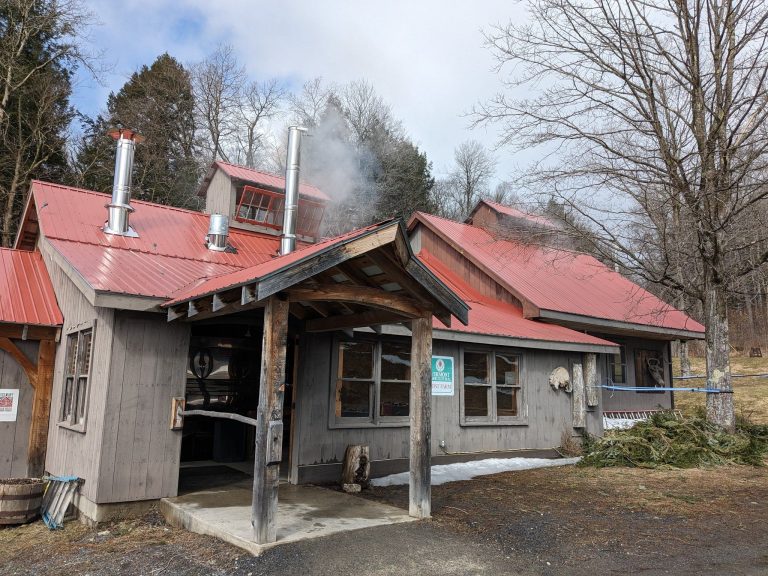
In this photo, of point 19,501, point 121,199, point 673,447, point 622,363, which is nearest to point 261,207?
point 121,199

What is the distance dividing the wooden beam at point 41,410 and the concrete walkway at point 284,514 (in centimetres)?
273

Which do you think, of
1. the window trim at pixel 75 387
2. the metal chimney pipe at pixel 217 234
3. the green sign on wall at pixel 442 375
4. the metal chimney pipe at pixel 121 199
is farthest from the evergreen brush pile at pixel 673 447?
the metal chimney pipe at pixel 121 199

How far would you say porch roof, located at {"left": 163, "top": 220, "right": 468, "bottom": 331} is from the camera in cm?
528

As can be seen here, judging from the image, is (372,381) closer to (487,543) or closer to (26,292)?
(487,543)

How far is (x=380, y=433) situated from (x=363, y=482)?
124cm

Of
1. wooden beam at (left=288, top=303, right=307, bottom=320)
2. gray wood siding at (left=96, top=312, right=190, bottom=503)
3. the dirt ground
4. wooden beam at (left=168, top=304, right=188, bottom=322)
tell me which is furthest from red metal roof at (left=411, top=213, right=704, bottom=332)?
wooden beam at (left=168, top=304, right=188, bottom=322)

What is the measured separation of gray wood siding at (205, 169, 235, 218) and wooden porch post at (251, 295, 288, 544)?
9.81 meters

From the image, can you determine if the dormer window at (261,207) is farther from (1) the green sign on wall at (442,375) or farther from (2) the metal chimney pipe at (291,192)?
(1) the green sign on wall at (442,375)

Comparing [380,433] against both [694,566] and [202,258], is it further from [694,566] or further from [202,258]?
[694,566]

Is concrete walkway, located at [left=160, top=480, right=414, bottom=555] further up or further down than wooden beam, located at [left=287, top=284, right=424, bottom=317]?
further down

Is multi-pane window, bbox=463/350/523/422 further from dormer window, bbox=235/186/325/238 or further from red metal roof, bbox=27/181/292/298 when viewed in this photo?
dormer window, bbox=235/186/325/238

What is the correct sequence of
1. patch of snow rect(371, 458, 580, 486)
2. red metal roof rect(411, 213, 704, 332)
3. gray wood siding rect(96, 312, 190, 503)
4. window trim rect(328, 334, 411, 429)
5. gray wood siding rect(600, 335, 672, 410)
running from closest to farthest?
gray wood siding rect(96, 312, 190, 503), window trim rect(328, 334, 411, 429), patch of snow rect(371, 458, 580, 486), red metal roof rect(411, 213, 704, 332), gray wood siding rect(600, 335, 672, 410)

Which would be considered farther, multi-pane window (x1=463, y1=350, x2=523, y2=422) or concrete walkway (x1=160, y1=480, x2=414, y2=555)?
multi-pane window (x1=463, y1=350, x2=523, y2=422)

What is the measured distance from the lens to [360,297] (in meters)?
5.92
